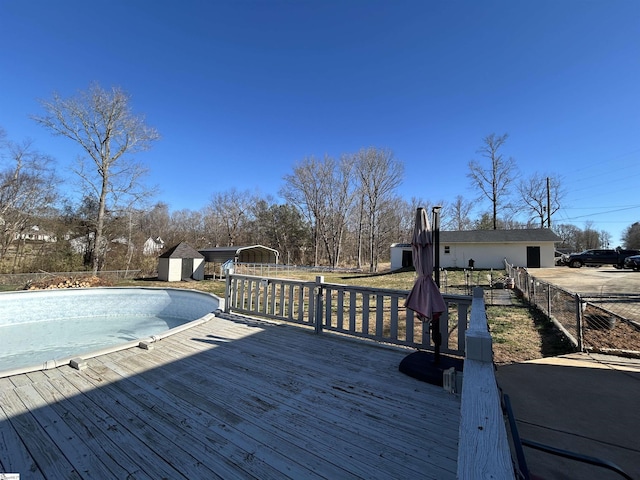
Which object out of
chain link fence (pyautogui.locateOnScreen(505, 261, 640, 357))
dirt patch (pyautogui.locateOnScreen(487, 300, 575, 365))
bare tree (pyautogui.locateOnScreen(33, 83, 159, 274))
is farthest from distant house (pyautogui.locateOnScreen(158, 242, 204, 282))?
chain link fence (pyautogui.locateOnScreen(505, 261, 640, 357))

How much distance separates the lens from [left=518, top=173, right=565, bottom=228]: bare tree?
93.3ft

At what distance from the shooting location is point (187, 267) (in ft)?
53.4

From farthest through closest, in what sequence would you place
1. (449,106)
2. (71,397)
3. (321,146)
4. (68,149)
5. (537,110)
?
1. (321,146)
2. (68,149)
3. (449,106)
4. (537,110)
5. (71,397)

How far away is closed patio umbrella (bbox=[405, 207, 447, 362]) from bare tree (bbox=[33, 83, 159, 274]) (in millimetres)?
19165

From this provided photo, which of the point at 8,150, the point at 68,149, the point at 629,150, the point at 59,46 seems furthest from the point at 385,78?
the point at 629,150

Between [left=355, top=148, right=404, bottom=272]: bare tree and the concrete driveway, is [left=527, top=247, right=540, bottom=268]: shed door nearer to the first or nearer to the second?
the concrete driveway

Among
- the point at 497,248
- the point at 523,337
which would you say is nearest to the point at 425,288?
the point at 523,337

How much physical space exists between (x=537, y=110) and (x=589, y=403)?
1569cm

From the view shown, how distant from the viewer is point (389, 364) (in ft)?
10.5

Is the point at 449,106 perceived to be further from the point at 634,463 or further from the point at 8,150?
the point at 8,150

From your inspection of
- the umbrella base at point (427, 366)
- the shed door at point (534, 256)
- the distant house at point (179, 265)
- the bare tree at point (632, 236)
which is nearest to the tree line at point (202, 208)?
the bare tree at point (632, 236)

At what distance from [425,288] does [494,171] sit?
31674 millimetres

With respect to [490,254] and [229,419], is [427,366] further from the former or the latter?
[490,254]

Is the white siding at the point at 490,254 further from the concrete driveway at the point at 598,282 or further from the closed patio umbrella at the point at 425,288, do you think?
the closed patio umbrella at the point at 425,288
